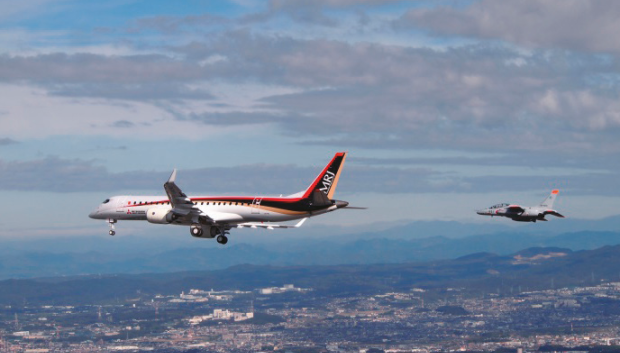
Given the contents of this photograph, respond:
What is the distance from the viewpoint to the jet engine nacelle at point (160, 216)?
152 meters

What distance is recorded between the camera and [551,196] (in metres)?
193

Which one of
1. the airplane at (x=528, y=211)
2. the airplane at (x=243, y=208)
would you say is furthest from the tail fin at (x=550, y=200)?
the airplane at (x=243, y=208)

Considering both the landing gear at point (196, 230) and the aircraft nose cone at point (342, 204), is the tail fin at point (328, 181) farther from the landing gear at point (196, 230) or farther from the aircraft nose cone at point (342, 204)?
the landing gear at point (196, 230)

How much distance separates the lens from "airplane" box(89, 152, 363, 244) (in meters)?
150

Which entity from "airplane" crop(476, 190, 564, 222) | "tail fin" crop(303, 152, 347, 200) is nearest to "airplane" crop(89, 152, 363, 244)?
"tail fin" crop(303, 152, 347, 200)

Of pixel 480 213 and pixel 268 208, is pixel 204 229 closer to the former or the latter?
pixel 268 208

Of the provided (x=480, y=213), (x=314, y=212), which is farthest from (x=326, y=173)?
(x=480, y=213)

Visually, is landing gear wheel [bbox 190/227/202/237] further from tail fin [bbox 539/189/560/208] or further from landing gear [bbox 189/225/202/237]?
tail fin [bbox 539/189/560/208]

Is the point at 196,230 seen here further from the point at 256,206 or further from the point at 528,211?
the point at 528,211

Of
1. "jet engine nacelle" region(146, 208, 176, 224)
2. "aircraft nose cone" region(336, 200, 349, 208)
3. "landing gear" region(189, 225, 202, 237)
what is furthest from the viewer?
"landing gear" region(189, 225, 202, 237)

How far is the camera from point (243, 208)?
15550cm

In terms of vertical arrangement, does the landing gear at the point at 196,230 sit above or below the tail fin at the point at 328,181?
below

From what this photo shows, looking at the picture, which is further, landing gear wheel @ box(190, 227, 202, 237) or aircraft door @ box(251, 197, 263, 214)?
landing gear wheel @ box(190, 227, 202, 237)

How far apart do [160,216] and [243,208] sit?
44.6ft
